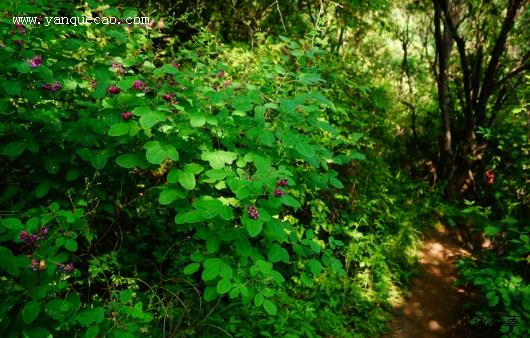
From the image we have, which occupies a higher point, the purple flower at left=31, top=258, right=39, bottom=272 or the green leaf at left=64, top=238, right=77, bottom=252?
the green leaf at left=64, top=238, right=77, bottom=252

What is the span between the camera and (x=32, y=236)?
1.83 m

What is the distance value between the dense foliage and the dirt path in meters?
0.21

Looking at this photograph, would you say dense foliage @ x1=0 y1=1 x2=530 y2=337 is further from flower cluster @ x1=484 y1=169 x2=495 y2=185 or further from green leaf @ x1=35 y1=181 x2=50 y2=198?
flower cluster @ x1=484 y1=169 x2=495 y2=185

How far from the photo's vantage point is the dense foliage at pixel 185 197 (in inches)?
76.9

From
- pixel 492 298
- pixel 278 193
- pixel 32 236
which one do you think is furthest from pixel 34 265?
pixel 492 298

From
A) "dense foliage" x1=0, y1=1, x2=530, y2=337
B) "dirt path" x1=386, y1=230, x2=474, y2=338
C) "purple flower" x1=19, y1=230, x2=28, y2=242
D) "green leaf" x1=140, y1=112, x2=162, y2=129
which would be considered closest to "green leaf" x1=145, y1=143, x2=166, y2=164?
"dense foliage" x1=0, y1=1, x2=530, y2=337

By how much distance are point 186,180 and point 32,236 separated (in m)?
0.76

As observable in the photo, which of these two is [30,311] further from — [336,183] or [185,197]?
[336,183]

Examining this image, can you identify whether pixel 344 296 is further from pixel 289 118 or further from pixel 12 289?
pixel 12 289

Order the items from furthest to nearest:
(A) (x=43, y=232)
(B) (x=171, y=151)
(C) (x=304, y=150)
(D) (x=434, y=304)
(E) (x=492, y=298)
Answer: (D) (x=434, y=304)
(E) (x=492, y=298)
(C) (x=304, y=150)
(B) (x=171, y=151)
(A) (x=43, y=232)

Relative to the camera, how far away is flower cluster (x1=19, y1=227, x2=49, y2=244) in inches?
70.8

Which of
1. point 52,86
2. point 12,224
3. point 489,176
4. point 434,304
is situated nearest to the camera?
point 12,224

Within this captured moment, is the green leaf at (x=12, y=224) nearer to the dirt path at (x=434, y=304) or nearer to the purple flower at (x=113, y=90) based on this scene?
the purple flower at (x=113, y=90)

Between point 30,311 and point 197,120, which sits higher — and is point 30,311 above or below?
below
